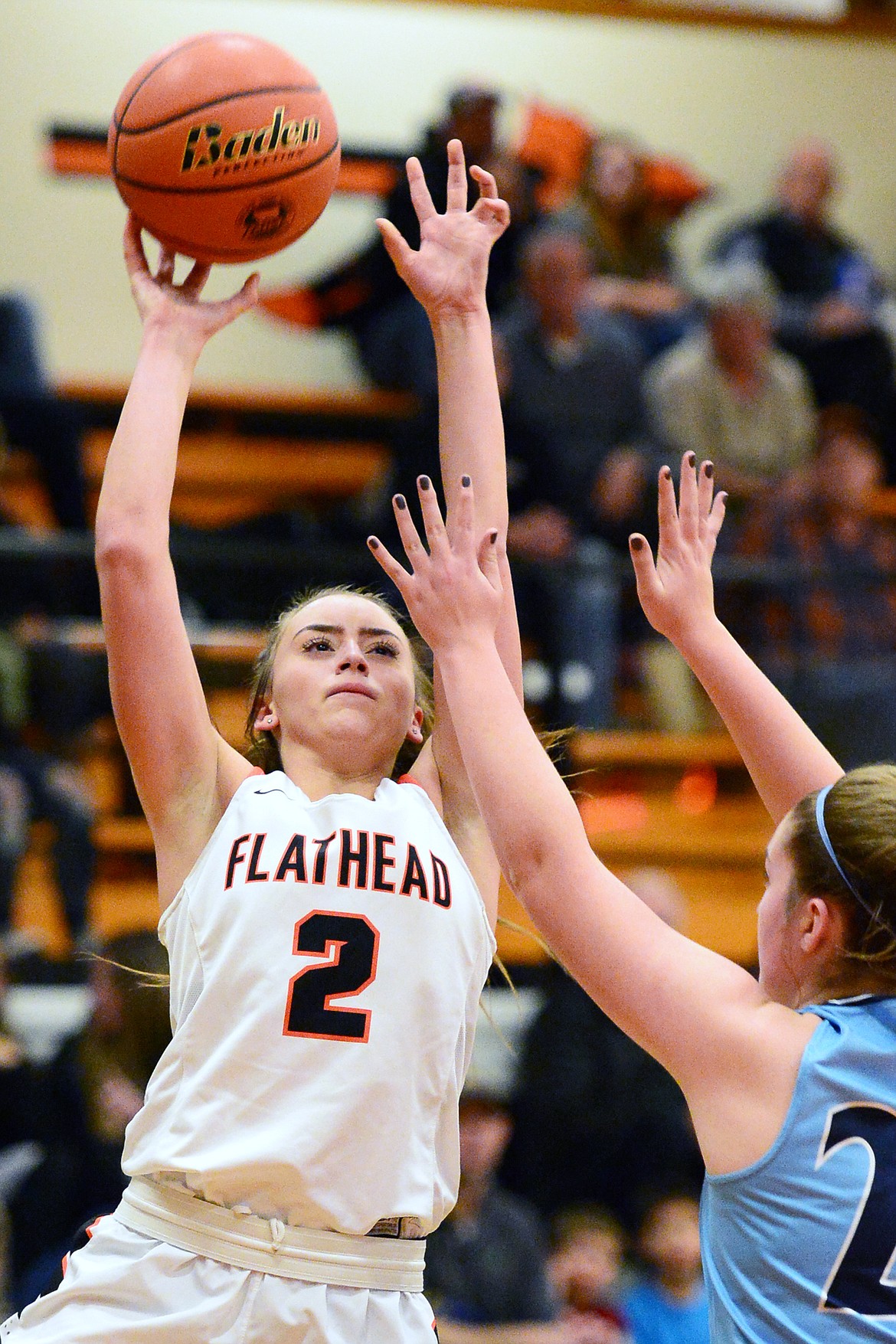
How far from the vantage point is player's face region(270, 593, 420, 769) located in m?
2.66

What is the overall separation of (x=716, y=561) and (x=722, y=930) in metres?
1.54

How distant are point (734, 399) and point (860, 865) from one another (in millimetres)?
6093

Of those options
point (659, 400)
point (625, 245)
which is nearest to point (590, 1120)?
point (659, 400)

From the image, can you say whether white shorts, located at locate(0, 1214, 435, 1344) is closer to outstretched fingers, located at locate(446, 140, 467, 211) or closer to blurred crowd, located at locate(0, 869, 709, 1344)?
outstretched fingers, located at locate(446, 140, 467, 211)

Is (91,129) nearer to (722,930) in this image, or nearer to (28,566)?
(28,566)

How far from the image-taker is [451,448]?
2.73 m

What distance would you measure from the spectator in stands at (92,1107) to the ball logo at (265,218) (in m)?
2.87

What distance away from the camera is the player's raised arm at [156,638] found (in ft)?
8.17

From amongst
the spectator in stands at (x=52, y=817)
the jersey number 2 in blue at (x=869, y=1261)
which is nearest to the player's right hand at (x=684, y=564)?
the jersey number 2 in blue at (x=869, y=1261)

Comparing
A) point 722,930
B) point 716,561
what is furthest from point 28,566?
point 722,930

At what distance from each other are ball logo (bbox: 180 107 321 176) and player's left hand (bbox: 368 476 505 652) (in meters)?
0.97

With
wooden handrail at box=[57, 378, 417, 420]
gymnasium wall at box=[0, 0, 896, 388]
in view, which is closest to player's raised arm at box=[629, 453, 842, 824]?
wooden handrail at box=[57, 378, 417, 420]

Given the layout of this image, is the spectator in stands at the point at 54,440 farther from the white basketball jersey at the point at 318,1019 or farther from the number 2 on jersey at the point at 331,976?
the number 2 on jersey at the point at 331,976

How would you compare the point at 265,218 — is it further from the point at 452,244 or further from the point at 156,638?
the point at 156,638
